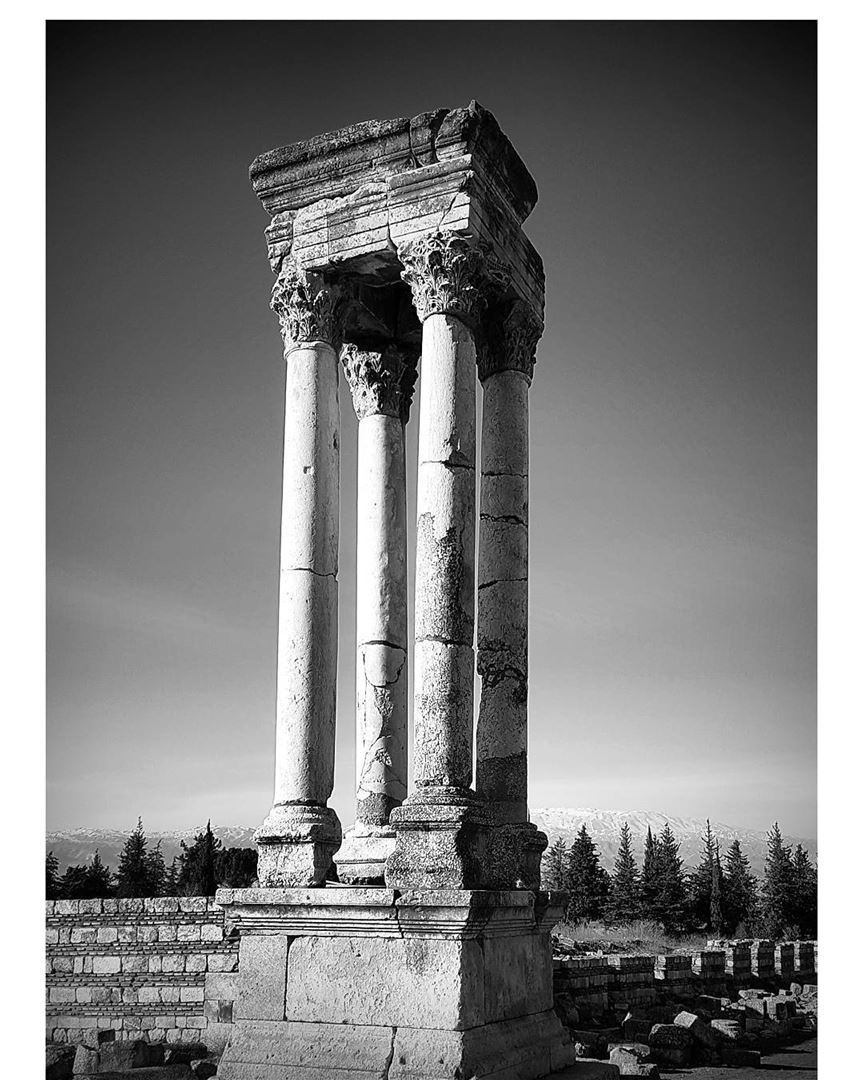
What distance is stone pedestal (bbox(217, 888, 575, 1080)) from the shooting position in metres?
10.4

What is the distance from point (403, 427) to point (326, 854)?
213 inches

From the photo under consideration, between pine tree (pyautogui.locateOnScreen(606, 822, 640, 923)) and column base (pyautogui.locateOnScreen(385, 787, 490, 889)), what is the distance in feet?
127

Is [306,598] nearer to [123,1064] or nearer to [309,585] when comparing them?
[309,585]

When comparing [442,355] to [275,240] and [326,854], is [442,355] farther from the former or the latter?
[326,854]

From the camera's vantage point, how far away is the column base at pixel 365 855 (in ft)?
38.6

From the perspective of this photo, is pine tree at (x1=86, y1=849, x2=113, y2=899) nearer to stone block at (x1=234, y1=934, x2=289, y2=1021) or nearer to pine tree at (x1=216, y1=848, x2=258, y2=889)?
pine tree at (x1=216, y1=848, x2=258, y2=889)

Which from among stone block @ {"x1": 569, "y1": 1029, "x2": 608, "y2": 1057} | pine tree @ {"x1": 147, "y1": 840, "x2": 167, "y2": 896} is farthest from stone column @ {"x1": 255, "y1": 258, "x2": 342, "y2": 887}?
pine tree @ {"x1": 147, "y1": 840, "x2": 167, "y2": 896}

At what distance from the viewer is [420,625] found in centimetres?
1197

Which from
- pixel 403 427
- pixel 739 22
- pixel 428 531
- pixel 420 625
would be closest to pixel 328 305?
pixel 403 427

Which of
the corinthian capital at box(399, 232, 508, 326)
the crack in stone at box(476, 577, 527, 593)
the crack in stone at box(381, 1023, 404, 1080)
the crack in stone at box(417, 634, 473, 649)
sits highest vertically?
the corinthian capital at box(399, 232, 508, 326)

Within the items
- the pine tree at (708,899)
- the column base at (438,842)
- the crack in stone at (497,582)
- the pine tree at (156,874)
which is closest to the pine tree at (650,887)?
the pine tree at (708,899)

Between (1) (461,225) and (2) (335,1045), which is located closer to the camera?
(2) (335,1045)

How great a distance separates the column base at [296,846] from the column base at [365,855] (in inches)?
8.3

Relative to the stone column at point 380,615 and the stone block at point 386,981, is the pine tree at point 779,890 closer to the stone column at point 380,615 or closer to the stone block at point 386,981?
the stone column at point 380,615
